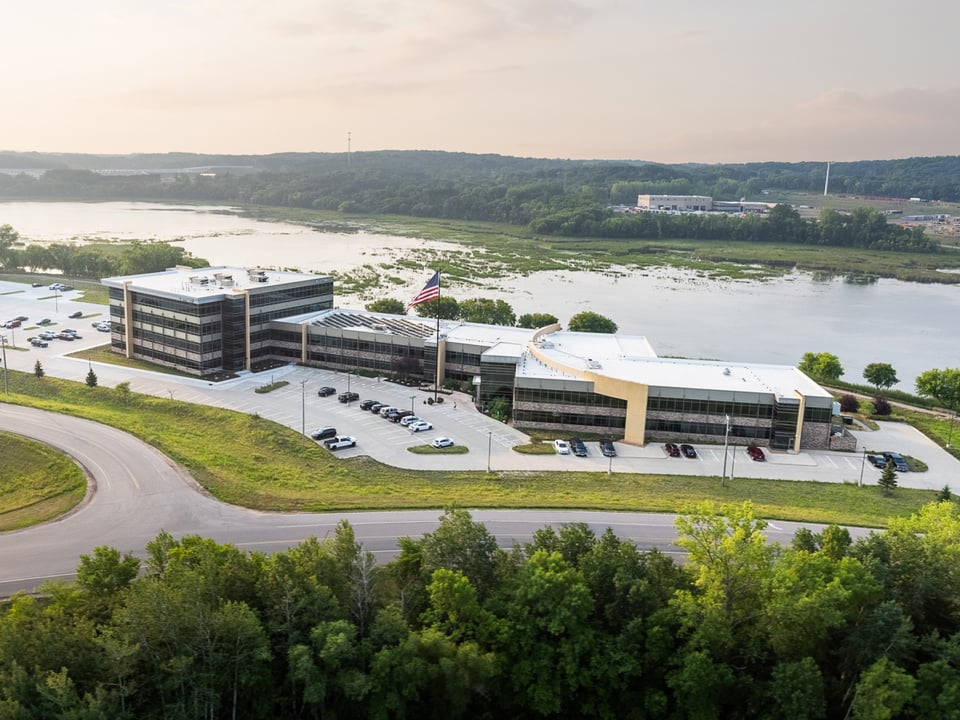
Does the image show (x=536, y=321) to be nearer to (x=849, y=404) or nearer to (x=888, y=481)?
(x=849, y=404)

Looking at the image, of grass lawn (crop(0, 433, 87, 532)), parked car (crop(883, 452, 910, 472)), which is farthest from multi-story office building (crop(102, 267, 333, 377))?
parked car (crop(883, 452, 910, 472))

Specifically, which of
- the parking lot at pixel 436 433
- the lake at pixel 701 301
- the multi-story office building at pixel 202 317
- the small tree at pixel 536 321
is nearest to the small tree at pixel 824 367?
the lake at pixel 701 301

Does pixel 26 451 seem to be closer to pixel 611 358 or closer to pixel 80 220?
pixel 611 358

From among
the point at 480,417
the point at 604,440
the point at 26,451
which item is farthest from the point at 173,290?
the point at 604,440

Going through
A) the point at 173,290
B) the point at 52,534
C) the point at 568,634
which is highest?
the point at 173,290

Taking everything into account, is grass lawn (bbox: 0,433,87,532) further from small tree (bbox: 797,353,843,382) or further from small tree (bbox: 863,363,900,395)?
small tree (bbox: 863,363,900,395)

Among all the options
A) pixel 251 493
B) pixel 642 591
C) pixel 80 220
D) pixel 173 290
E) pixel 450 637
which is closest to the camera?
pixel 450 637
